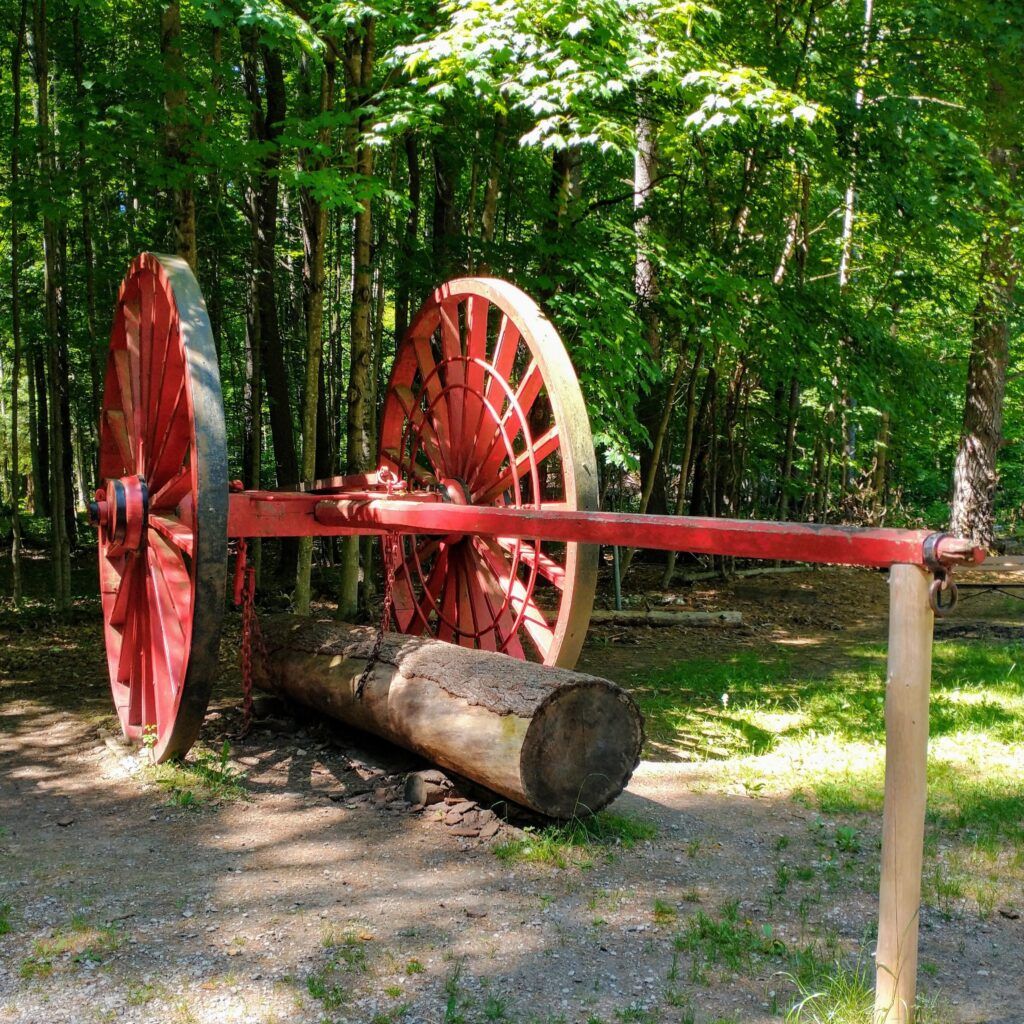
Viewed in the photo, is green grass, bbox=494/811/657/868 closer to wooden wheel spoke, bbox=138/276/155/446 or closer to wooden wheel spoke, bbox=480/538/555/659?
wooden wheel spoke, bbox=480/538/555/659

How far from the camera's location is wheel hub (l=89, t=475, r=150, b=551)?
511 centimetres

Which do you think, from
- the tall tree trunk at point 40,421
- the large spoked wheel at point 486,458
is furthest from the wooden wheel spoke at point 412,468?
the tall tree trunk at point 40,421

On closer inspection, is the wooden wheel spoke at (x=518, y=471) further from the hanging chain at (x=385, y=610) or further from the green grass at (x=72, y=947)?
the green grass at (x=72, y=947)

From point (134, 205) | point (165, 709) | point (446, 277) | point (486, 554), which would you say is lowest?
point (165, 709)

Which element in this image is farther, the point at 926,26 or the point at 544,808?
the point at 926,26

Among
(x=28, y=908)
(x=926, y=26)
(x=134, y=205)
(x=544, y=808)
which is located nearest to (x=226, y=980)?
(x=28, y=908)

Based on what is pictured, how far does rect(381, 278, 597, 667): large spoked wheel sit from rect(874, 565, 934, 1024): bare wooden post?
272cm

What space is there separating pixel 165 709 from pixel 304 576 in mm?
3390

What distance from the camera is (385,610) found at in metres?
5.56

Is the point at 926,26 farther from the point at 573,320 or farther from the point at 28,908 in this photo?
the point at 28,908

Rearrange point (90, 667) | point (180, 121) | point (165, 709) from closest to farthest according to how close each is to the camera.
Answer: point (165, 709)
point (180, 121)
point (90, 667)

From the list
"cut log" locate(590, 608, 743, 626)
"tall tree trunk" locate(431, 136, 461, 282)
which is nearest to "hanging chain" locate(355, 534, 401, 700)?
"tall tree trunk" locate(431, 136, 461, 282)

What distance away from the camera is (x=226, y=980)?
2.93m

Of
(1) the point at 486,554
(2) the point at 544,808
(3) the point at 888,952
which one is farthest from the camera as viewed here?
(1) the point at 486,554
